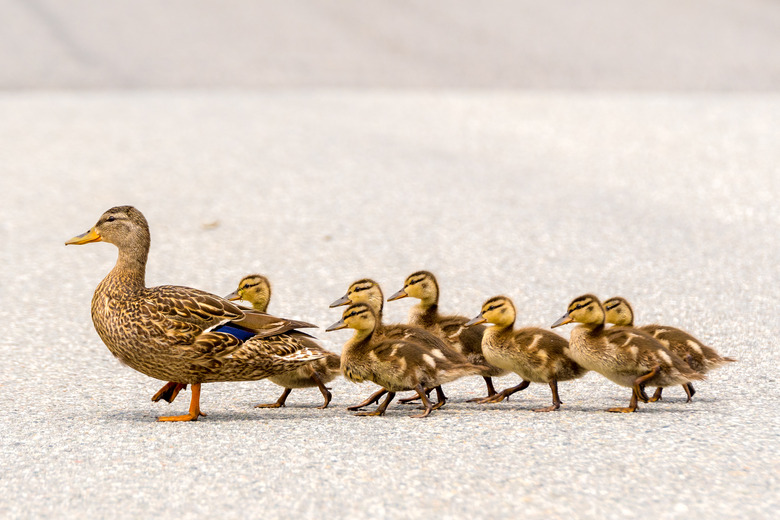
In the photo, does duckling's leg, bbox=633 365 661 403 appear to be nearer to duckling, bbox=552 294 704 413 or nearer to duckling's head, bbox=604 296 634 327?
duckling, bbox=552 294 704 413

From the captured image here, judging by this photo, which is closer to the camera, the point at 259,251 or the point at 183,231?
the point at 259,251

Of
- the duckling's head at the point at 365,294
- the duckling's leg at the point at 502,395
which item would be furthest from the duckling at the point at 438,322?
the duckling's head at the point at 365,294

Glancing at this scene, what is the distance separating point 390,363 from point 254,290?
1.38 meters

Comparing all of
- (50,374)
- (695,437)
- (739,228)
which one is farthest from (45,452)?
(739,228)

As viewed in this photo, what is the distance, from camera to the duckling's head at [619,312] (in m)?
6.46

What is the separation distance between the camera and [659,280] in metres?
9.86

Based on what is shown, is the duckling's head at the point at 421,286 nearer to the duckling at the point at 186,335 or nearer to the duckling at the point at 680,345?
the duckling at the point at 186,335

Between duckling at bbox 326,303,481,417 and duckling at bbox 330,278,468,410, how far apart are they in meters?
0.08

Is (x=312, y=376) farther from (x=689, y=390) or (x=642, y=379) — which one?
(x=689, y=390)

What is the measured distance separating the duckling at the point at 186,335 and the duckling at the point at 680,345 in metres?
2.13

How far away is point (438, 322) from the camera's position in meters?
7.02

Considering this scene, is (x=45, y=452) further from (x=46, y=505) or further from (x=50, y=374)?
(x=50, y=374)

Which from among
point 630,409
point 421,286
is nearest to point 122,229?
point 421,286

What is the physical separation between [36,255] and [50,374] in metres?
4.14
